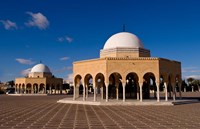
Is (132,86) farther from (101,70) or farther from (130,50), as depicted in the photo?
(101,70)

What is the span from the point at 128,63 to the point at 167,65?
425 centimetres

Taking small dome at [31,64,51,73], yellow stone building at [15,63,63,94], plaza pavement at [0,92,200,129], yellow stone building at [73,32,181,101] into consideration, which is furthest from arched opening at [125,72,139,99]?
small dome at [31,64,51,73]

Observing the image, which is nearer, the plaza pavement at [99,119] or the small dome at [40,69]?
the plaza pavement at [99,119]

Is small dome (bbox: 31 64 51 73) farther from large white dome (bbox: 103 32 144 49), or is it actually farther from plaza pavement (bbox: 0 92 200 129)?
plaza pavement (bbox: 0 92 200 129)

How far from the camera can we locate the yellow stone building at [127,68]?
862 inches

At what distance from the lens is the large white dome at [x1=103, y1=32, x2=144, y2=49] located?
2507 cm

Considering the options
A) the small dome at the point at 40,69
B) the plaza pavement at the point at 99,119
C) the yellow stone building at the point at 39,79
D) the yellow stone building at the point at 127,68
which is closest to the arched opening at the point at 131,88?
the yellow stone building at the point at 127,68

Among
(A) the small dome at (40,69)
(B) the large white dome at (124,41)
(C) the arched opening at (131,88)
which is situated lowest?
(C) the arched opening at (131,88)

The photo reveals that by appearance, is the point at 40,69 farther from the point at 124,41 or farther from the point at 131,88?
the point at 124,41

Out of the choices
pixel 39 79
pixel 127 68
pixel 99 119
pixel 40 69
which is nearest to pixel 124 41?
pixel 127 68

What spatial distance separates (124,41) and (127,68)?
4.32 metres

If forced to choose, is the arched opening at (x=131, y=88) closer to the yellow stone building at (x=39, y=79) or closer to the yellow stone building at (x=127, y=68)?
the yellow stone building at (x=127, y=68)

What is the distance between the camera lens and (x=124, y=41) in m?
25.3

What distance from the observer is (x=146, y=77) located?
90.4 ft
